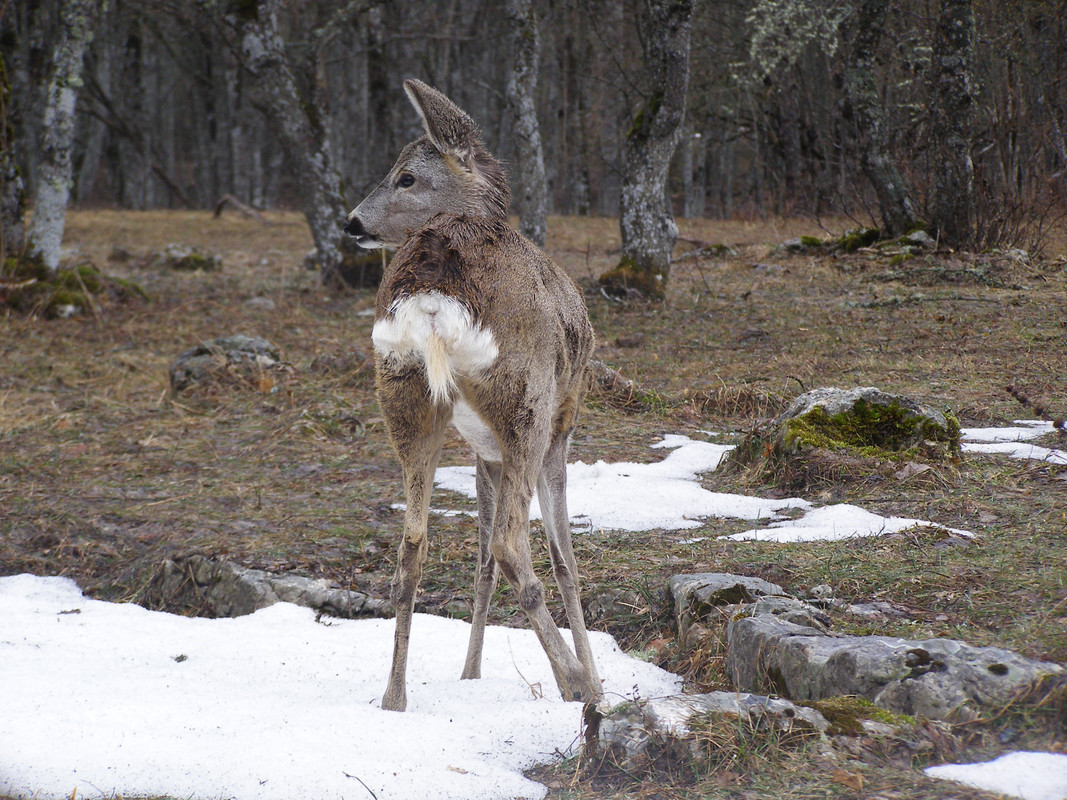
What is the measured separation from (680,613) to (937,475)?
2.07 m

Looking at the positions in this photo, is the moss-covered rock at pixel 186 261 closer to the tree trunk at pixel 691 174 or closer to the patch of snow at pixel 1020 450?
the tree trunk at pixel 691 174

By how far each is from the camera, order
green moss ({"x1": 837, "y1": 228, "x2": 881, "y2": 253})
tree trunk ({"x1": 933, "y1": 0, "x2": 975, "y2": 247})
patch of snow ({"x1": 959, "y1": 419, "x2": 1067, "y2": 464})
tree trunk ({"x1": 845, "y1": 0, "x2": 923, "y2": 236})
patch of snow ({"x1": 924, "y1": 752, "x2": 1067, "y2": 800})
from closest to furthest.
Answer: patch of snow ({"x1": 924, "y1": 752, "x2": 1067, "y2": 800}), patch of snow ({"x1": 959, "y1": 419, "x2": 1067, "y2": 464}), tree trunk ({"x1": 933, "y1": 0, "x2": 975, "y2": 247}), tree trunk ({"x1": 845, "y1": 0, "x2": 923, "y2": 236}), green moss ({"x1": 837, "y1": 228, "x2": 881, "y2": 253})

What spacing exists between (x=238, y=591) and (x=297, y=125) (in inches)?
421

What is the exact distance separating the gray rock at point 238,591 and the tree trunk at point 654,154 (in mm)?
7525

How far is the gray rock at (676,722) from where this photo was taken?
2.69 meters

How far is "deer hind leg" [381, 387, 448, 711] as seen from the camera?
3.23 meters

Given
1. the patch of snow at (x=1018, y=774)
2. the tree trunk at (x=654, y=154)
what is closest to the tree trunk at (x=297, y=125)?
the tree trunk at (x=654, y=154)

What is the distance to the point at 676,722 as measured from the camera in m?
2.74

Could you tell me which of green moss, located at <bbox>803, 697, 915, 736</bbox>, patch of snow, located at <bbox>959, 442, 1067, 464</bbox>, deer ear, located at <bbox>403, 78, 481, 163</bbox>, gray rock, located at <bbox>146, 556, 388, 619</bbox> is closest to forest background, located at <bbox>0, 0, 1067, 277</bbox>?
deer ear, located at <bbox>403, 78, 481, 163</bbox>

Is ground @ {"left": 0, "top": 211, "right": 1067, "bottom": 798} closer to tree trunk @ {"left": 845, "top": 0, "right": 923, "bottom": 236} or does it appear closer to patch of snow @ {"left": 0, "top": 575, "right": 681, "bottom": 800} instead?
patch of snow @ {"left": 0, "top": 575, "right": 681, "bottom": 800}

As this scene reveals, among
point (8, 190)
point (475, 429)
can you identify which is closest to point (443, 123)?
point (475, 429)

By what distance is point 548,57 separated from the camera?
32219 mm

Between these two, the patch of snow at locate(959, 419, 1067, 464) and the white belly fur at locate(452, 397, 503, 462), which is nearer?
the white belly fur at locate(452, 397, 503, 462)

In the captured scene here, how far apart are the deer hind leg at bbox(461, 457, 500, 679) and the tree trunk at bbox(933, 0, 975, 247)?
→ 404 inches
